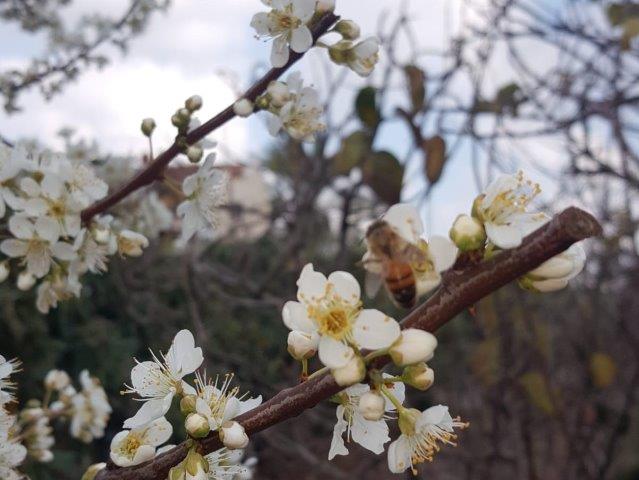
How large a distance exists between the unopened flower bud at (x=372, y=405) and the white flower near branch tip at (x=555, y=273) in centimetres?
21

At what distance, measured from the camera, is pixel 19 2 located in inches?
98.8

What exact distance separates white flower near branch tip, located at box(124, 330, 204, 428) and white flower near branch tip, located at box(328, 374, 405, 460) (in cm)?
20

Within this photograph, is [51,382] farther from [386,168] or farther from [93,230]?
[386,168]

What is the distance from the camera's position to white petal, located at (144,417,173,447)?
0.89 m

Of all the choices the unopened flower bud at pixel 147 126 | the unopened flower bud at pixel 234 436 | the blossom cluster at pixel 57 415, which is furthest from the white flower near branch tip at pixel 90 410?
the unopened flower bud at pixel 234 436

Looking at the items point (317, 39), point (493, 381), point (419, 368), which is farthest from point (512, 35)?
point (419, 368)

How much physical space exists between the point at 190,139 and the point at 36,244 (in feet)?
1.24

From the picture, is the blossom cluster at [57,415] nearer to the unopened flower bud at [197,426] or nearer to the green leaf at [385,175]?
the unopened flower bud at [197,426]

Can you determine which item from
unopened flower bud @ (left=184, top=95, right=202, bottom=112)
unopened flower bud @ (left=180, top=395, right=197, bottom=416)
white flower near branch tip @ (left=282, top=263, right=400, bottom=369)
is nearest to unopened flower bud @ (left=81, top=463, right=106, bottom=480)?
unopened flower bud @ (left=180, top=395, right=197, bottom=416)

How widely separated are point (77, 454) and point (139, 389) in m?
3.22

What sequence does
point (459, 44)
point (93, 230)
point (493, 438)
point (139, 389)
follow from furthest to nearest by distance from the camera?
point (493, 438)
point (459, 44)
point (93, 230)
point (139, 389)

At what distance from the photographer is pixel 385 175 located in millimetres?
2219

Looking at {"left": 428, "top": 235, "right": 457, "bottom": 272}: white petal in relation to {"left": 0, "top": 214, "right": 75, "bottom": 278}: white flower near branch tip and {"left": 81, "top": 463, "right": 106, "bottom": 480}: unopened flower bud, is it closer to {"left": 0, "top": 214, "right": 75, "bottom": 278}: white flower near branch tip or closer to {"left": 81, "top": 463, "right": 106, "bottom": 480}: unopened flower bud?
{"left": 81, "top": 463, "right": 106, "bottom": 480}: unopened flower bud

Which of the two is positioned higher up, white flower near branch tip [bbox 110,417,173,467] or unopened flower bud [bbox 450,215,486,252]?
unopened flower bud [bbox 450,215,486,252]
